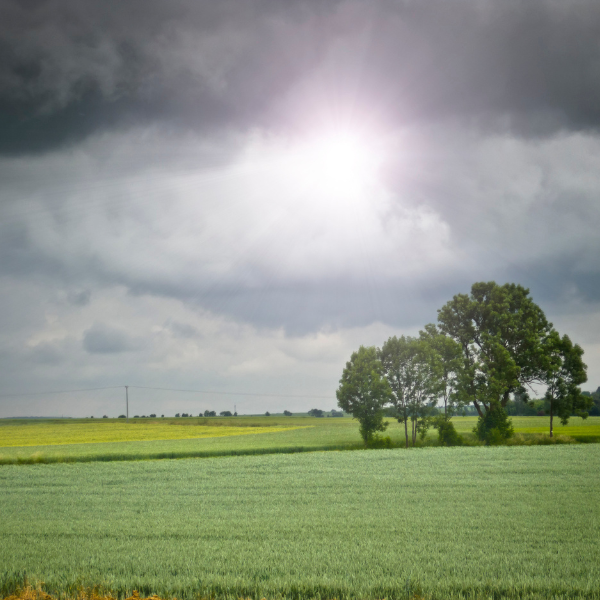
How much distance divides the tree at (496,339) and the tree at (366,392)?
34.4ft

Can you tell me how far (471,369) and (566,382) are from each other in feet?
45.8

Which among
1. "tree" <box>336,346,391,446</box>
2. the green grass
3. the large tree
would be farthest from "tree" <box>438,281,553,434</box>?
the green grass

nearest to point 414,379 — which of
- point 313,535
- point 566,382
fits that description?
point 566,382

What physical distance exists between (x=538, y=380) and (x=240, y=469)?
44575 millimetres

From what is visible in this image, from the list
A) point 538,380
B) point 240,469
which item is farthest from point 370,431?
point 240,469

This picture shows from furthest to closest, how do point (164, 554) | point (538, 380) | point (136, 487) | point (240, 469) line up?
point (538, 380) < point (240, 469) < point (136, 487) < point (164, 554)

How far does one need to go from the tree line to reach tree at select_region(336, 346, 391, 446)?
115mm

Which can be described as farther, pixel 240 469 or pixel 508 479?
pixel 240 469

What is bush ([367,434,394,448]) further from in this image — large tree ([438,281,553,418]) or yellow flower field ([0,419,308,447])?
yellow flower field ([0,419,308,447])

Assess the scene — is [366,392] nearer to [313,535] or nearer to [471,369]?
[471,369]

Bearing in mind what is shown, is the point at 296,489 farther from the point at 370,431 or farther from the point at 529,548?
the point at 370,431

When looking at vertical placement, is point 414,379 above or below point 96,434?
above

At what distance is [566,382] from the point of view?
5838 centimetres

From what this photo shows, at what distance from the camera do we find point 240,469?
27438mm
